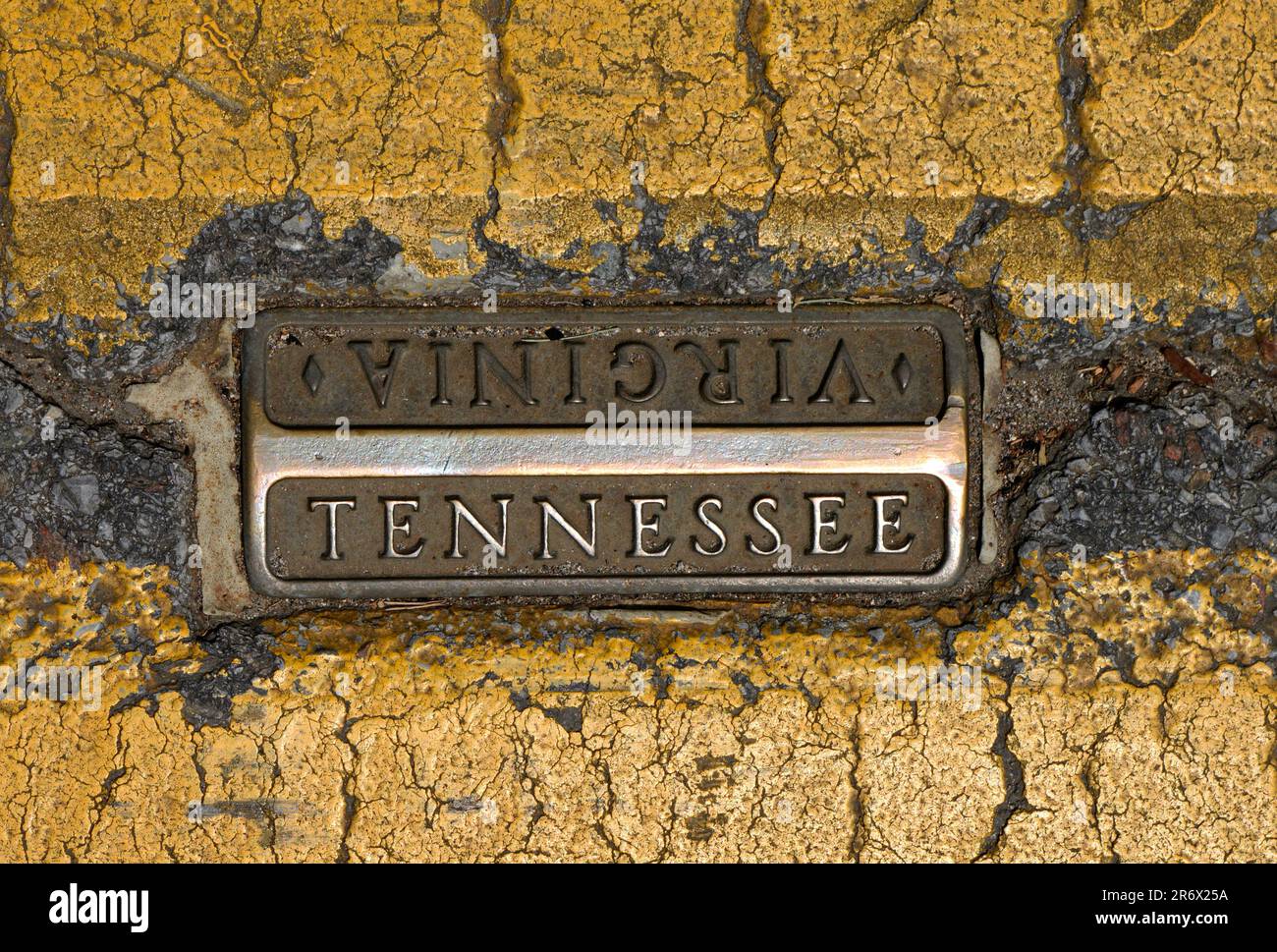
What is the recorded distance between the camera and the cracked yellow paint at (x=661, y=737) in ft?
8.08

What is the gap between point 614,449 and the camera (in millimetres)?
2443

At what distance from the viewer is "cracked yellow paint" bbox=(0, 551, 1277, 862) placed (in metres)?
2.46

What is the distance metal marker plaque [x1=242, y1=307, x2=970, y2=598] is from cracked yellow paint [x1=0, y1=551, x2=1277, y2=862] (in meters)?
0.15

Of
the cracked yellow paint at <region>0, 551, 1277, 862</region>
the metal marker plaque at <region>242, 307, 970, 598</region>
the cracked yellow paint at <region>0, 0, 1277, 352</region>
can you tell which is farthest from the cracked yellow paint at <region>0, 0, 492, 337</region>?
the cracked yellow paint at <region>0, 551, 1277, 862</region>

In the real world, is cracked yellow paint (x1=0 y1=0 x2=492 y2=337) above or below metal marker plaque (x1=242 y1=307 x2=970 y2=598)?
above

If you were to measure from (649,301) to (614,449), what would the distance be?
36 cm

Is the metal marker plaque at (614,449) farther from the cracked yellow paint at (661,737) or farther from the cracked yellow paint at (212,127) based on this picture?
the cracked yellow paint at (212,127)

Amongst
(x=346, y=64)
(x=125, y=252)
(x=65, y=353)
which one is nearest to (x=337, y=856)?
(x=65, y=353)

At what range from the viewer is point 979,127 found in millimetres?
2447

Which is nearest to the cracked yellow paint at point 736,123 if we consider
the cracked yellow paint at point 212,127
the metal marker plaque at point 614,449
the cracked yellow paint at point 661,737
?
the cracked yellow paint at point 212,127

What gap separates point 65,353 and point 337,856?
1345 mm

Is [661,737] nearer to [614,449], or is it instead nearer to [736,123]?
[614,449]

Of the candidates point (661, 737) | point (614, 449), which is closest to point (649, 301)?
point (614, 449)

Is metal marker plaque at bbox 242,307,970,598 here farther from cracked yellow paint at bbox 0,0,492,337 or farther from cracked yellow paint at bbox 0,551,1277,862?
cracked yellow paint at bbox 0,0,492,337
